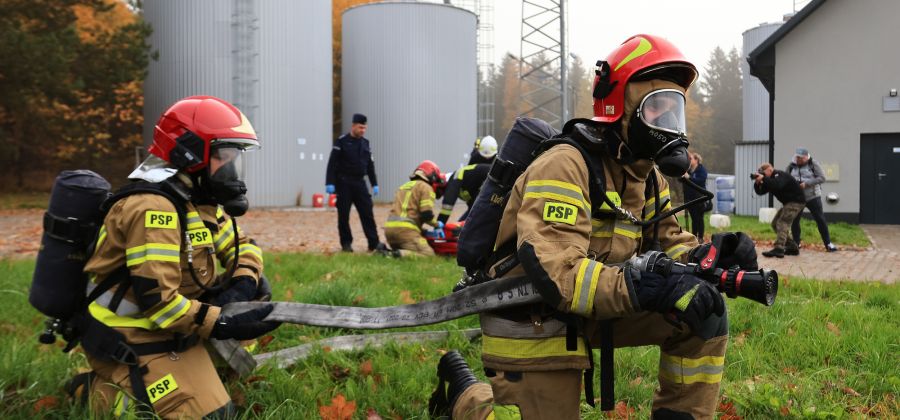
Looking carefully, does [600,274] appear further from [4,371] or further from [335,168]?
[335,168]

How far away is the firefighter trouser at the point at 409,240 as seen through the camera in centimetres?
960

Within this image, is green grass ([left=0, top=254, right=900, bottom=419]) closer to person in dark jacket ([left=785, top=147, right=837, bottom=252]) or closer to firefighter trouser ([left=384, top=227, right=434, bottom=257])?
firefighter trouser ([left=384, top=227, right=434, bottom=257])

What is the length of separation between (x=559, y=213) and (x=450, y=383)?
4.09ft

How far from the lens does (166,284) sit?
10.3 ft

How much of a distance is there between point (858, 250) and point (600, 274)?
1118 cm

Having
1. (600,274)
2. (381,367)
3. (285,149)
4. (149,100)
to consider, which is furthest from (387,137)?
(600,274)

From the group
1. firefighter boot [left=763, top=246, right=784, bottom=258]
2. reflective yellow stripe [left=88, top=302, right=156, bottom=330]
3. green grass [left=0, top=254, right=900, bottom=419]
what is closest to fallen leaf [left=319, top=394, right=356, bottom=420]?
green grass [left=0, top=254, right=900, bottom=419]

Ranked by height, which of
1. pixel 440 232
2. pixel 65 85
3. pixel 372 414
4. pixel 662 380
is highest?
pixel 65 85

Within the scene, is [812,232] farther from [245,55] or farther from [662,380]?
[245,55]

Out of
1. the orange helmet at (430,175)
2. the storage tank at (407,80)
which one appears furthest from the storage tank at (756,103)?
the orange helmet at (430,175)

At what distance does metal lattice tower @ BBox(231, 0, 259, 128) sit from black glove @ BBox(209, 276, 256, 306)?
62.7 ft

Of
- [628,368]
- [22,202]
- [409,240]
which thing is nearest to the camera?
[628,368]

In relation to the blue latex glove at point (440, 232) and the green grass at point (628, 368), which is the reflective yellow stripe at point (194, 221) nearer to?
the green grass at point (628, 368)

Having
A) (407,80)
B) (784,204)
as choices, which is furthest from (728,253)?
(407,80)
